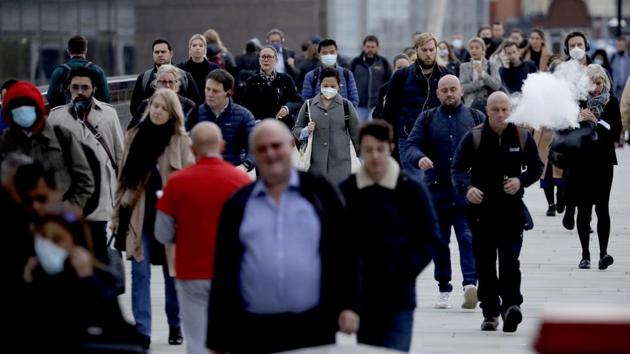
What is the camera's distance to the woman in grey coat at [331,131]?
1585 cm

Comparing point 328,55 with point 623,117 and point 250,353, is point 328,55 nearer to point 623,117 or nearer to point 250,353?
point 623,117

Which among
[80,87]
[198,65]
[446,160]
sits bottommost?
[446,160]

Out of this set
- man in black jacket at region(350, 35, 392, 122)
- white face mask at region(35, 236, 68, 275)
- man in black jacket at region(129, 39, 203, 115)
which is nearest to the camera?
white face mask at region(35, 236, 68, 275)

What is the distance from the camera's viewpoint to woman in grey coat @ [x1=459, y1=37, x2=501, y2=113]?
21250 mm

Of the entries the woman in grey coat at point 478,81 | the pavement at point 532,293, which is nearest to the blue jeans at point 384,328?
the pavement at point 532,293

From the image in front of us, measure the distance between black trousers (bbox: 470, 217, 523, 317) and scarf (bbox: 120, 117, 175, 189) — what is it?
2.41 m

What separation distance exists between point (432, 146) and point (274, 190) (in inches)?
232

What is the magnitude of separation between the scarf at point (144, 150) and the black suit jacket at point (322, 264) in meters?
3.47

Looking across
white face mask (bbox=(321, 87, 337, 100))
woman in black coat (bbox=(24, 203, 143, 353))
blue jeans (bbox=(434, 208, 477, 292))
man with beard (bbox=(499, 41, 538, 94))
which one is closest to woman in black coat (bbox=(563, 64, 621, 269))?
white face mask (bbox=(321, 87, 337, 100))

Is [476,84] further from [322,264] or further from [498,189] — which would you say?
[322,264]

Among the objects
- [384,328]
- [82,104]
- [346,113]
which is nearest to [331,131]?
[346,113]

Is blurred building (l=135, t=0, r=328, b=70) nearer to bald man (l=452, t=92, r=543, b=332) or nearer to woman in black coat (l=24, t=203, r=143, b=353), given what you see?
bald man (l=452, t=92, r=543, b=332)

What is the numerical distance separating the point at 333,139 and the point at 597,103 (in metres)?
2.34

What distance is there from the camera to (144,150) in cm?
1199
